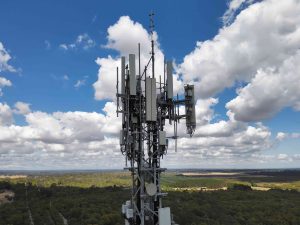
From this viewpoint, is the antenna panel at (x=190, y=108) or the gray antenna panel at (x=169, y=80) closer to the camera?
the gray antenna panel at (x=169, y=80)

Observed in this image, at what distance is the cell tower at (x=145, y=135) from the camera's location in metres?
12.6

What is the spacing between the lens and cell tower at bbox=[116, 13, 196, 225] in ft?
41.3

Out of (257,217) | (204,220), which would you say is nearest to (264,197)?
(257,217)

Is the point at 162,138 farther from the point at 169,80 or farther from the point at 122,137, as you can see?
the point at 169,80

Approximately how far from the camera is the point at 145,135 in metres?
13.0

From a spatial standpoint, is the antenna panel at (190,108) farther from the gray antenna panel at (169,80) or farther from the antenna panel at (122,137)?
the antenna panel at (122,137)

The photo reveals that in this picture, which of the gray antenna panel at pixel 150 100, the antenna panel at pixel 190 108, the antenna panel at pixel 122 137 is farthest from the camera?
the antenna panel at pixel 190 108

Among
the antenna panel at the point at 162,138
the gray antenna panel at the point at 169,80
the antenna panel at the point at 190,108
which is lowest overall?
the antenna panel at the point at 162,138

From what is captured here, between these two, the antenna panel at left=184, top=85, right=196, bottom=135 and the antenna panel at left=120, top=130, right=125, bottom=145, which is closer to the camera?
the antenna panel at left=120, top=130, right=125, bottom=145

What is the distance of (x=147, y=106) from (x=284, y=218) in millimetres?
78722

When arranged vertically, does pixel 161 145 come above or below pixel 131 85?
below

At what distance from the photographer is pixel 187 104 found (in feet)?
46.3

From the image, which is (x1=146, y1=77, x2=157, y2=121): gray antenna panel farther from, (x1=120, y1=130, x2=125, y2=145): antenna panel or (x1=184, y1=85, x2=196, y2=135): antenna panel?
(x1=184, y1=85, x2=196, y2=135): antenna panel

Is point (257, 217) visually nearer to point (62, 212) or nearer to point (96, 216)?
point (96, 216)
